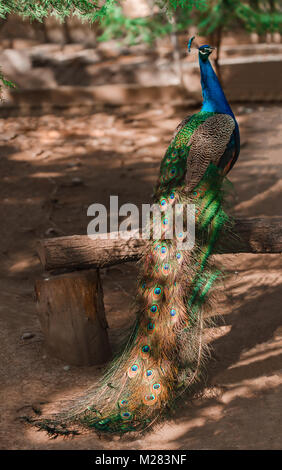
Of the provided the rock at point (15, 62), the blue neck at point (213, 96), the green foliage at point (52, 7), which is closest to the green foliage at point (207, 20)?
the rock at point (15, 62)

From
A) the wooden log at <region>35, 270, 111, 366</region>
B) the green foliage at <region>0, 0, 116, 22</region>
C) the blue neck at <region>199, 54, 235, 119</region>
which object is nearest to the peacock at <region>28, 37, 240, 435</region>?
the blue neck at <region>199, 54, 235, 119</region>

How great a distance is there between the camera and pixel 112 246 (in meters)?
4.88

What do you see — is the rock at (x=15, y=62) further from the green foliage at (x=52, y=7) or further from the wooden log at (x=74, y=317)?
the wooden log at (x=74, y=317)

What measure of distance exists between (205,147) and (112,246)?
1083 millimetres

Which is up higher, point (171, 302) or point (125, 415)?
point (171, 302)

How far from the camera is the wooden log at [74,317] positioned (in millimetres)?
4898

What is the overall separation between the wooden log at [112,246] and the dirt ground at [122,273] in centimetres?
42

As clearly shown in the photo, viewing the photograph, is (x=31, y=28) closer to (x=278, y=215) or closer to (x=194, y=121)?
(x=278, y=215)

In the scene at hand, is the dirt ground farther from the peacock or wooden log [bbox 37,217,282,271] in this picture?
wooden log [bbox 37,217,282,271]

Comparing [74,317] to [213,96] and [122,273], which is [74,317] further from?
[213,96]

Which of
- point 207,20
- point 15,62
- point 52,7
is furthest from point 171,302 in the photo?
point 15,62

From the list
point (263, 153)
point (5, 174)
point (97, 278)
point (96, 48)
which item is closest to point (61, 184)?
point (5, 174)

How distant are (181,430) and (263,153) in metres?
5.94

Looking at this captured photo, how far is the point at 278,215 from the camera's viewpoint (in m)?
7.43
